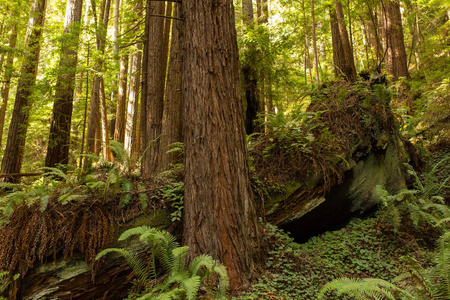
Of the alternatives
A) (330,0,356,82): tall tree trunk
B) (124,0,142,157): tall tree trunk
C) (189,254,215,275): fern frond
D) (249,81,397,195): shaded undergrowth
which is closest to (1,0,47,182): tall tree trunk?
(124,0,142,157): tall tree trunk

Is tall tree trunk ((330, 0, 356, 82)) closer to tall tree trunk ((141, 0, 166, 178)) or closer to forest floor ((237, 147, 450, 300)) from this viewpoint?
forest floor ((237, 147, 450, 300))

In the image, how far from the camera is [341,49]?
294 inches

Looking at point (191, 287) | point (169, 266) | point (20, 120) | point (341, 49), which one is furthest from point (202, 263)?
point (20, 120)

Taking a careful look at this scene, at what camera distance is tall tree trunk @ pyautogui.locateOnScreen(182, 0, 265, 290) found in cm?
331

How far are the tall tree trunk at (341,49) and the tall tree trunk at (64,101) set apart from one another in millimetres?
7240

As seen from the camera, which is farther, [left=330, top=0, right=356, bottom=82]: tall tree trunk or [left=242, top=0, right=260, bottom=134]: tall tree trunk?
[left=242, top=0, right=260, bottom=134]: tall tree trunk

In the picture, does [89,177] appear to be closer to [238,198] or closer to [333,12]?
[238,198]

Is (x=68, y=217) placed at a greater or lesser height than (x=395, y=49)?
lesser

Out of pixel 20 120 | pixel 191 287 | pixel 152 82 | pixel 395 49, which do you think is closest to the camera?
pixel 191 287

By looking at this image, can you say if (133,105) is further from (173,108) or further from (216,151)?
(216,151)

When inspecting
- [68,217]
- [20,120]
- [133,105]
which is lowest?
[68,217]

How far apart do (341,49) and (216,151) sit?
5896mm

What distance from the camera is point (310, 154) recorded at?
4.64 meters

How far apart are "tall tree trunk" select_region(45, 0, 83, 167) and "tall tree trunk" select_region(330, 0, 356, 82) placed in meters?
7.24
